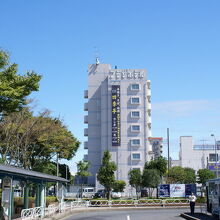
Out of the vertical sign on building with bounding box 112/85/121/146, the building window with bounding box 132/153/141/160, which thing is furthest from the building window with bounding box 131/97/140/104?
the building window with bounding box 132/153/141/160

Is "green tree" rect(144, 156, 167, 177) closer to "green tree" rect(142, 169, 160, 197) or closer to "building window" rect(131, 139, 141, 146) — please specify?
"green tree" rect(142, 169, 160, 197)

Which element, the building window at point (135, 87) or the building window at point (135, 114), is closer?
the building window at point (135, 114)

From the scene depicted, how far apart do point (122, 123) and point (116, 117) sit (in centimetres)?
201

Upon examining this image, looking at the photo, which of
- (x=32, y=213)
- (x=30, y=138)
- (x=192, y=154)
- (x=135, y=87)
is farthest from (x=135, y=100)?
(x=32, y=213)

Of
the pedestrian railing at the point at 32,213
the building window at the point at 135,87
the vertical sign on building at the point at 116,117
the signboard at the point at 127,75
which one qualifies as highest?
the signboard at the point at 127,75

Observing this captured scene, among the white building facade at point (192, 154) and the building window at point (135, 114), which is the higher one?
the building window at point (135, 114)

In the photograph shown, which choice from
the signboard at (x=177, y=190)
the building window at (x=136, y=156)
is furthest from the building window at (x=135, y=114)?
the signboard at (x=177, y=190)

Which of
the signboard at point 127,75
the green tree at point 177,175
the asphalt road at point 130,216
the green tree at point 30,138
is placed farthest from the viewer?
the signboard at point 127,75

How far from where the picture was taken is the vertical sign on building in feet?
297

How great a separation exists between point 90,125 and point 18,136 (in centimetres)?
5534

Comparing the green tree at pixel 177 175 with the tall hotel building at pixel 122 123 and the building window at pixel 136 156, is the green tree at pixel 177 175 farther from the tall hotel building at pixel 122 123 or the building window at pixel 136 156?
the building window at pixel 136 156

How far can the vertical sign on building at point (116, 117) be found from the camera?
90.4 m

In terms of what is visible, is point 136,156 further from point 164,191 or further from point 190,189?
point 190,189

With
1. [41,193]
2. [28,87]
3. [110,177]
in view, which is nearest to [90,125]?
[110,177]
